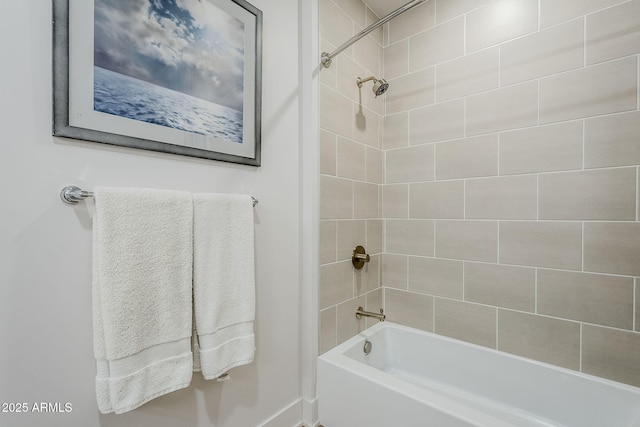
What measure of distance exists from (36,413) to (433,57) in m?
2.30

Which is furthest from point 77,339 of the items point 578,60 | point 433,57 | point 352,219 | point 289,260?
point 578,60

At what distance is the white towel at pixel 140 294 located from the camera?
797mm

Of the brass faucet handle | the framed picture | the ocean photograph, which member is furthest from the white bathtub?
the ocean photograph

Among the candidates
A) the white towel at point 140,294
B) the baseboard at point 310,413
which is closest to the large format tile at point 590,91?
the white towel at point 140,294

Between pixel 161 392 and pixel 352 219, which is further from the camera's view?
pixel 352 219

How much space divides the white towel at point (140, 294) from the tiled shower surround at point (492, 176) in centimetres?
76

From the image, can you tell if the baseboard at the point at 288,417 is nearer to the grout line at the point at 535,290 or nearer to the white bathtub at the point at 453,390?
the white bathtub at the point at 453,390

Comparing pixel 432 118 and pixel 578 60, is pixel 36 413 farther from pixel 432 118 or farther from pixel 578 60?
pixel 578 60

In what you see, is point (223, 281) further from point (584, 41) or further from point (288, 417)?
point (584, 41)

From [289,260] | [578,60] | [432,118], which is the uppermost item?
[578,60]

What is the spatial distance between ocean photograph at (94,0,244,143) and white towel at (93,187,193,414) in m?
0.30

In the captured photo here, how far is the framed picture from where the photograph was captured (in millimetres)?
799

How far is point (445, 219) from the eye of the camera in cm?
169

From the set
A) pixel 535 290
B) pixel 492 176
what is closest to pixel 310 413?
pixel 535 290
